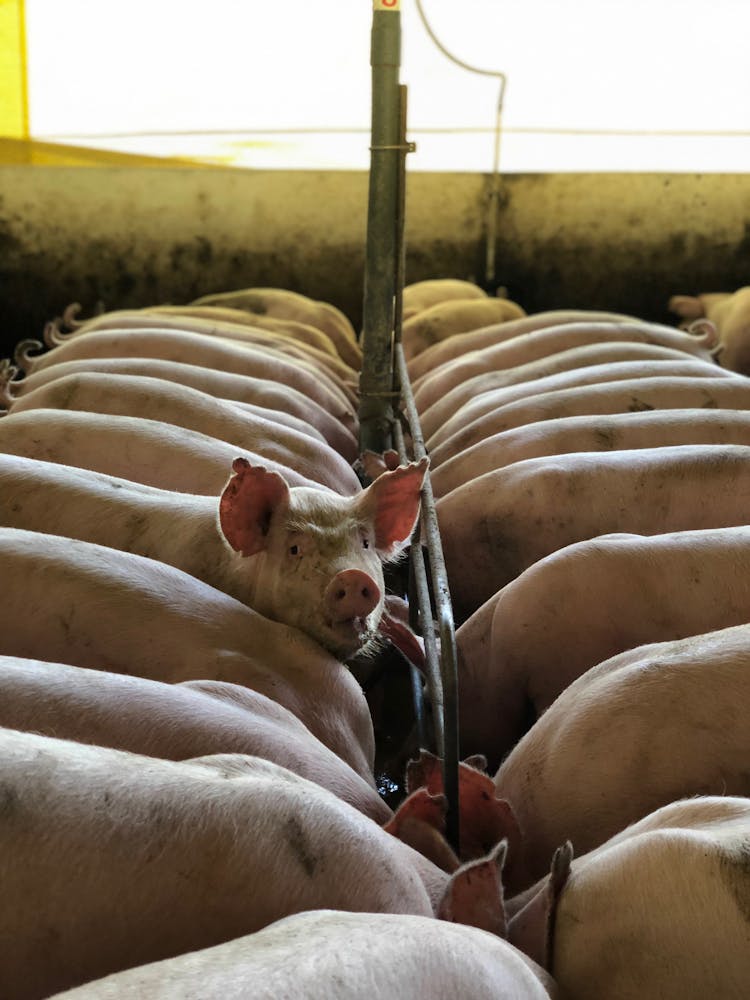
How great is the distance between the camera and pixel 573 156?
10.9m

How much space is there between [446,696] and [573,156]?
9.86m

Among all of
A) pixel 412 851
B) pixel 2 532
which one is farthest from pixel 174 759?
pixel 2 532

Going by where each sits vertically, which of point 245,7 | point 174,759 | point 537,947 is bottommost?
point 537,947

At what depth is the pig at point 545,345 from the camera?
4.91 m

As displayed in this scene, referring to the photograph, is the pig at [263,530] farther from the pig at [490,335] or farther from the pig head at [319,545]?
the pig at [490,335]

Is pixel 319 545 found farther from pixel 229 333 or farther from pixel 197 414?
pixel 229 333

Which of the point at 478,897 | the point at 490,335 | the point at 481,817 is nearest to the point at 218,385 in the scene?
the point at 490,335

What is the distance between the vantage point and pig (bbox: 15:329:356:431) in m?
4.44

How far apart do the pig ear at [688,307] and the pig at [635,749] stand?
4.77 m

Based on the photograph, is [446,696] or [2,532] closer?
[446,696]

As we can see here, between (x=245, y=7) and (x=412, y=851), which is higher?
(x=245, y=7)

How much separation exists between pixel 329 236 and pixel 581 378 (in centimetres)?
303

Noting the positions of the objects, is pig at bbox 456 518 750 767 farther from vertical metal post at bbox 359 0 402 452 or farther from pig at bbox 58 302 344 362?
pig at bbox 58 302 344 362

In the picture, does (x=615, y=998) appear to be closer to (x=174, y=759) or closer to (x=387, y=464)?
(x=174, y=759)
